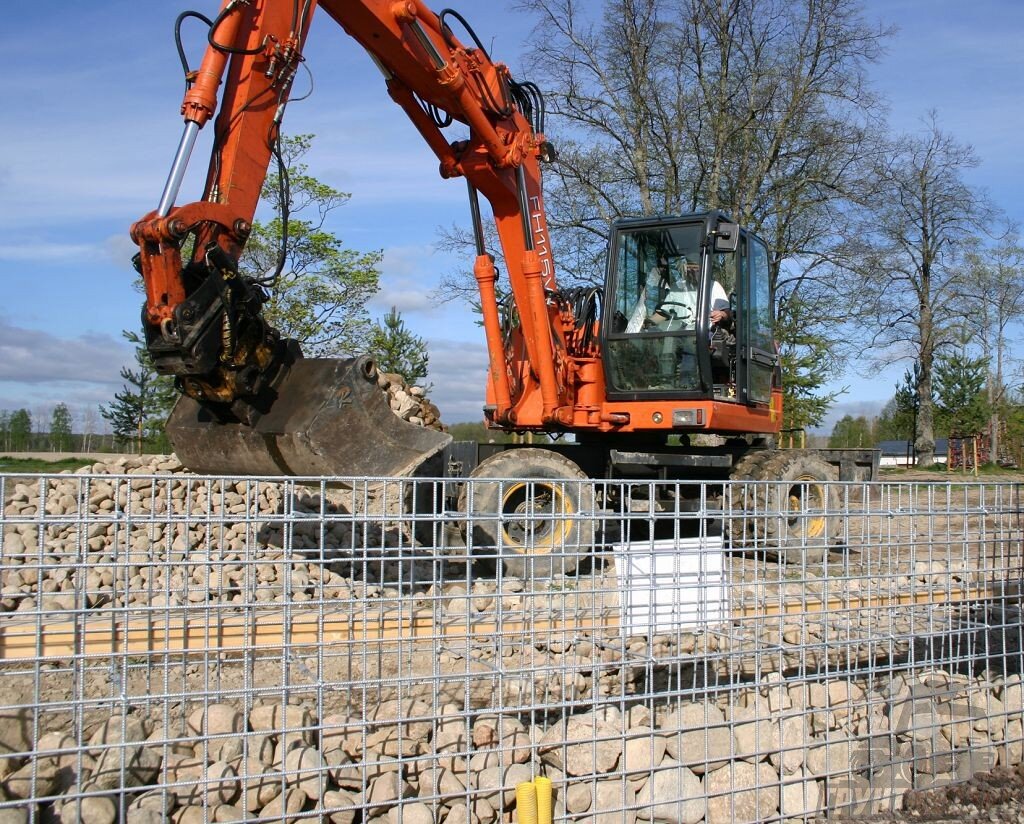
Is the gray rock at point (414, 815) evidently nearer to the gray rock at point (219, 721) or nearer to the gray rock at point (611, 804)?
the gray rock at point (611, 804)

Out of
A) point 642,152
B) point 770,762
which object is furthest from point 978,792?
point 642,152

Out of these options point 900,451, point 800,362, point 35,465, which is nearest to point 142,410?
point 35,465

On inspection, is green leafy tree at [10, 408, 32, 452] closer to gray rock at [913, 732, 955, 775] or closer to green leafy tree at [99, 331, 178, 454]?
green leafy tree at [99, 331, 178, 454]

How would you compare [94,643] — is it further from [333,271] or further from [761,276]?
[333,271]

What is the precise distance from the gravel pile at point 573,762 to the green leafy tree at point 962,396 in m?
31.5

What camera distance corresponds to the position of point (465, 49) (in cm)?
813

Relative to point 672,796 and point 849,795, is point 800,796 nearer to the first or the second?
point 849,795

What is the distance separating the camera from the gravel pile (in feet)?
11.8

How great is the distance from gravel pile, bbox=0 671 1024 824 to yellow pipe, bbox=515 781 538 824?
140 millimetres

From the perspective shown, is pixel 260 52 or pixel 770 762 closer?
pixel 770 762

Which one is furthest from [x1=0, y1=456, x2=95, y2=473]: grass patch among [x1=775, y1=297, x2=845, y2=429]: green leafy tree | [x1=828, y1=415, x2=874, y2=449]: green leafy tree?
[x1=828, y1=415, x2=874, y2=449]: green leafy tree

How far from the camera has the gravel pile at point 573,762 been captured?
3.60 meters

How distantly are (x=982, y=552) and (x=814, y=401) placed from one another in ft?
61.1

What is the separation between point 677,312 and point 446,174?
2.50m
